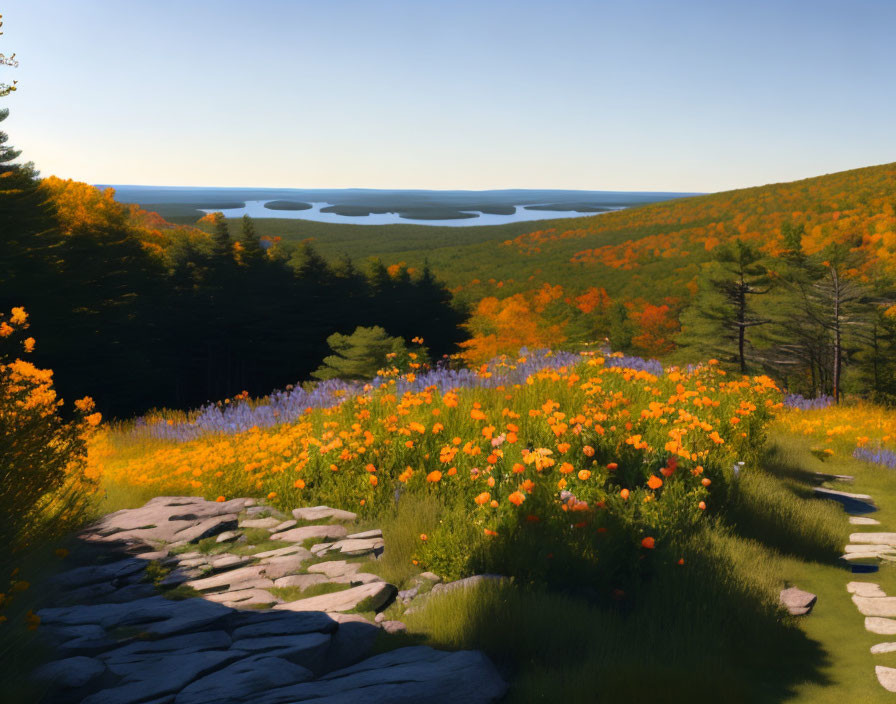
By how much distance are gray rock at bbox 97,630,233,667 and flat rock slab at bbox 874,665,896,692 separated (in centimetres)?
351

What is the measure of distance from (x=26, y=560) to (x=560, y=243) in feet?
272

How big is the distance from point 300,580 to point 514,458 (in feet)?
5.99

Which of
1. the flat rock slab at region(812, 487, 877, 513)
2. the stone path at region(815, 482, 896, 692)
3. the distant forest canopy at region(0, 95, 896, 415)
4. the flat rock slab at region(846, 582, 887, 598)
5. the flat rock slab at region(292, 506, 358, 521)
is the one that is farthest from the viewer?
the distant forest canopy at region(0, 95, 896, 415)

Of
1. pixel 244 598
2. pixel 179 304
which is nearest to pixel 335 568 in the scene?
pixel 244 598

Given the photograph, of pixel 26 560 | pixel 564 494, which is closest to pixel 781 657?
pixel 564 494

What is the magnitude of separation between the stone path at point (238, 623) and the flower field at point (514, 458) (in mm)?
536

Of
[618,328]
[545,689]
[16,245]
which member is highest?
[16,245]

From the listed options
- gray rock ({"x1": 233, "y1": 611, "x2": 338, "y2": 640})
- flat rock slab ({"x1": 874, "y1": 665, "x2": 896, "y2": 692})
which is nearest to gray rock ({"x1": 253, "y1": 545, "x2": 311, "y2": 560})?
gray rock ({"x1": 233, "y1": 611, "x2": 338, "y2": 640})

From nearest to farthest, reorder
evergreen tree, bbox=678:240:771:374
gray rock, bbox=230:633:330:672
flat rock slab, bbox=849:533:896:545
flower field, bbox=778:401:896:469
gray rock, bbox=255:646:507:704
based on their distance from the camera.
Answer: gray rock, bbox=255:646:507:704 < gray rock, bbox=230:633:330:672 < flat rock slab, bbox=849:533:896:545 < flower field, bbox=778:401:896:469 < evergreen tree, bbox=678:240:771:374

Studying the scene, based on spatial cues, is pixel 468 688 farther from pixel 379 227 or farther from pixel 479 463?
pixel 379 227

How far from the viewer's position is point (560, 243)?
273 feet

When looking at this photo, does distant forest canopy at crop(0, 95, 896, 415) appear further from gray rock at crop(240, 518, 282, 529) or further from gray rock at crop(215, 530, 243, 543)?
gray rock at crop(215, 530, 243, 543)

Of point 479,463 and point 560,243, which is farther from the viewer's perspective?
point 560,243

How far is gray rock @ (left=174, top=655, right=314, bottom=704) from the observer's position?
2721 millimetres
